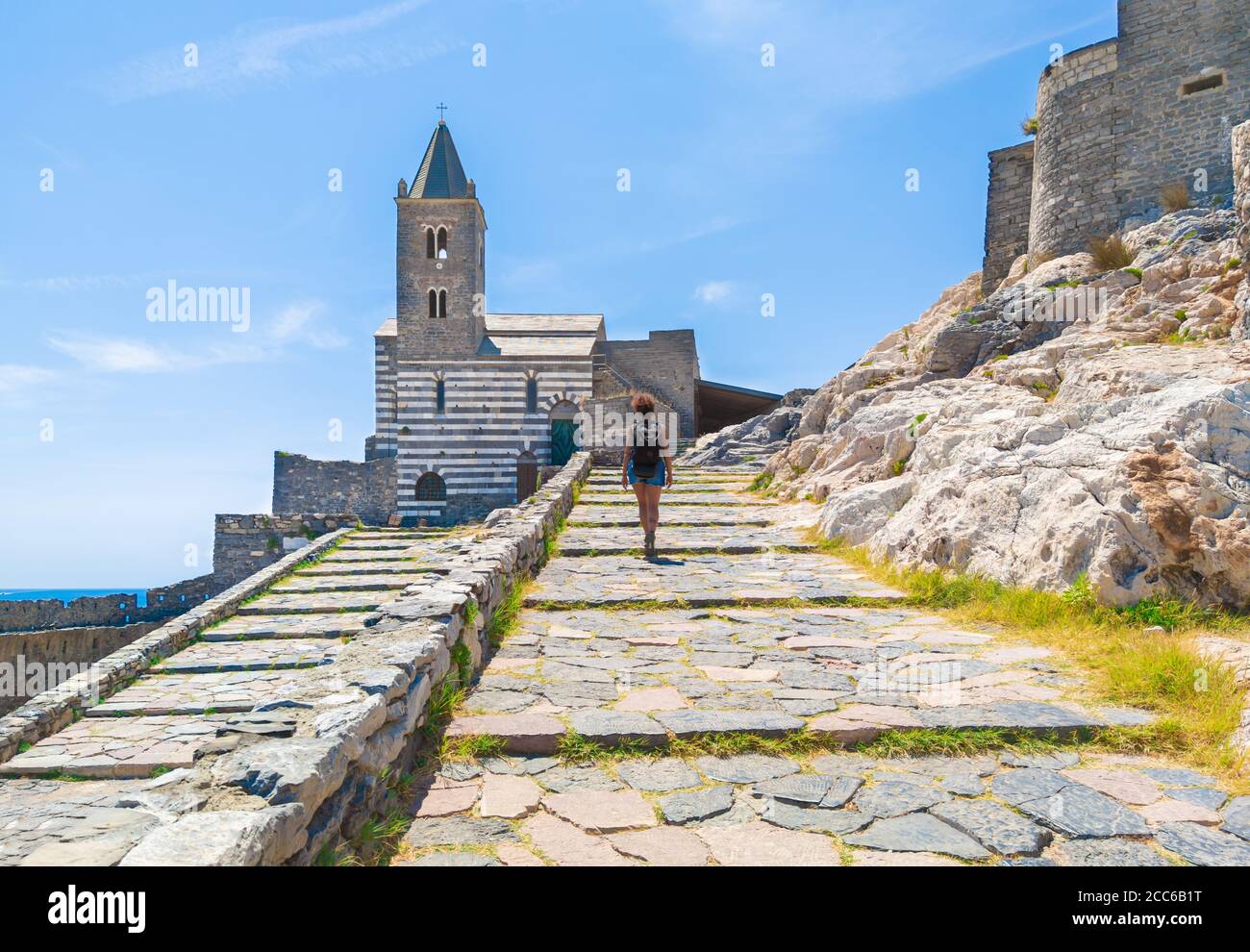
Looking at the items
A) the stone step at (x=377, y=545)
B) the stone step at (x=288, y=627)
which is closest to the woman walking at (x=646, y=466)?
the stone step at (x=288, y=627)

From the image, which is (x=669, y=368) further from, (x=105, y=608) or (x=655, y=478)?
(x=655, y=478)

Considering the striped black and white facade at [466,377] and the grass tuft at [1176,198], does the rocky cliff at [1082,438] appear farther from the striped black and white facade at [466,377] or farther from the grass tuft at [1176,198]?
the striped black and white facade at [466,377]

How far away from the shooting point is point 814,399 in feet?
52.2

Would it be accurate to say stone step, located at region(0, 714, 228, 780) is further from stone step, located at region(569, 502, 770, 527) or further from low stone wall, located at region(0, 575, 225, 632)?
low stone wall, located at region(0, 575, 225, 632)

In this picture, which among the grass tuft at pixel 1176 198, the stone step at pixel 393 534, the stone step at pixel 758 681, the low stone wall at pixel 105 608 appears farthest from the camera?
the stone step at pixel 393 534

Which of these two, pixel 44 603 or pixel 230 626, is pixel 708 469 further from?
pixel 44 603

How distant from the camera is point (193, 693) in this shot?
937cm

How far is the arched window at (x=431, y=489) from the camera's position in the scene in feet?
104

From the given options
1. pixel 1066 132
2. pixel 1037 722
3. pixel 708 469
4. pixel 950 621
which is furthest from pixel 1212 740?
pixel 1066 132

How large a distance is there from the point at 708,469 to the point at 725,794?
570 inches

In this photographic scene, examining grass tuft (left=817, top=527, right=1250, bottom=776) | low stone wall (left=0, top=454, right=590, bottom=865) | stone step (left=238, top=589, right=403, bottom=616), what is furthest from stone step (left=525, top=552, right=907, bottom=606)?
stone step (left=238, top=589, right=403, bottom=616)

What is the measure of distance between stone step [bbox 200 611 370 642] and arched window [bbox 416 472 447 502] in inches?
751

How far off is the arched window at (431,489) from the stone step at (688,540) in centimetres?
2199

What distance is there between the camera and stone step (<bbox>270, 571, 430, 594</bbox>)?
13523 mm
